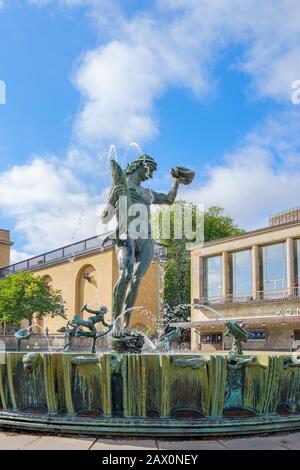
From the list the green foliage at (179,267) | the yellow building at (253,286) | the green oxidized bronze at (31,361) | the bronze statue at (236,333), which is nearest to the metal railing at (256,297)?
the yellow building at (253,286)

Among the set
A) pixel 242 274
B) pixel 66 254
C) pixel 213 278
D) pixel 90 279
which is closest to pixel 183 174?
pixel 242 274

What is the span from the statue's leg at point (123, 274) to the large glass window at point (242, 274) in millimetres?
35722

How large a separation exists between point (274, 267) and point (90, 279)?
1514cm

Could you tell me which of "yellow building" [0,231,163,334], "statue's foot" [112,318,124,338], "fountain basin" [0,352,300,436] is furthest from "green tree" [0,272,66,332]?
"fountain basin" [0,352,300,436]

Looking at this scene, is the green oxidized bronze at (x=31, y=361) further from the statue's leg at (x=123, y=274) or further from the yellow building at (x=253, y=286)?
the yellow building at (x=253, y=286)

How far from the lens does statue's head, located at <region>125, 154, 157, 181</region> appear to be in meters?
8.16

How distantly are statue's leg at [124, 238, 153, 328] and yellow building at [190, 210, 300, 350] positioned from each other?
1086 inches

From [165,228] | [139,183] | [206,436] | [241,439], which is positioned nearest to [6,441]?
[206,436]

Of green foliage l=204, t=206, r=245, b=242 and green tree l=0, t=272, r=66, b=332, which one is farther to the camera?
green foliage l=204, t=206, r=245, b=242

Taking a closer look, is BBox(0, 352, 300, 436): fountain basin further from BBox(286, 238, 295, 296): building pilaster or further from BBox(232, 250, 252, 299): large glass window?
BBox(232, 250, 252, 299): large glass window

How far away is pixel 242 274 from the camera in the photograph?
43.4 meters

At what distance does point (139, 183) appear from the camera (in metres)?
8.27

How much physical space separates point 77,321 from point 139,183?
2338 mm

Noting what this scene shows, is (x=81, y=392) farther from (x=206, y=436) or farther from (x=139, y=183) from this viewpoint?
(x=139, y=183)
